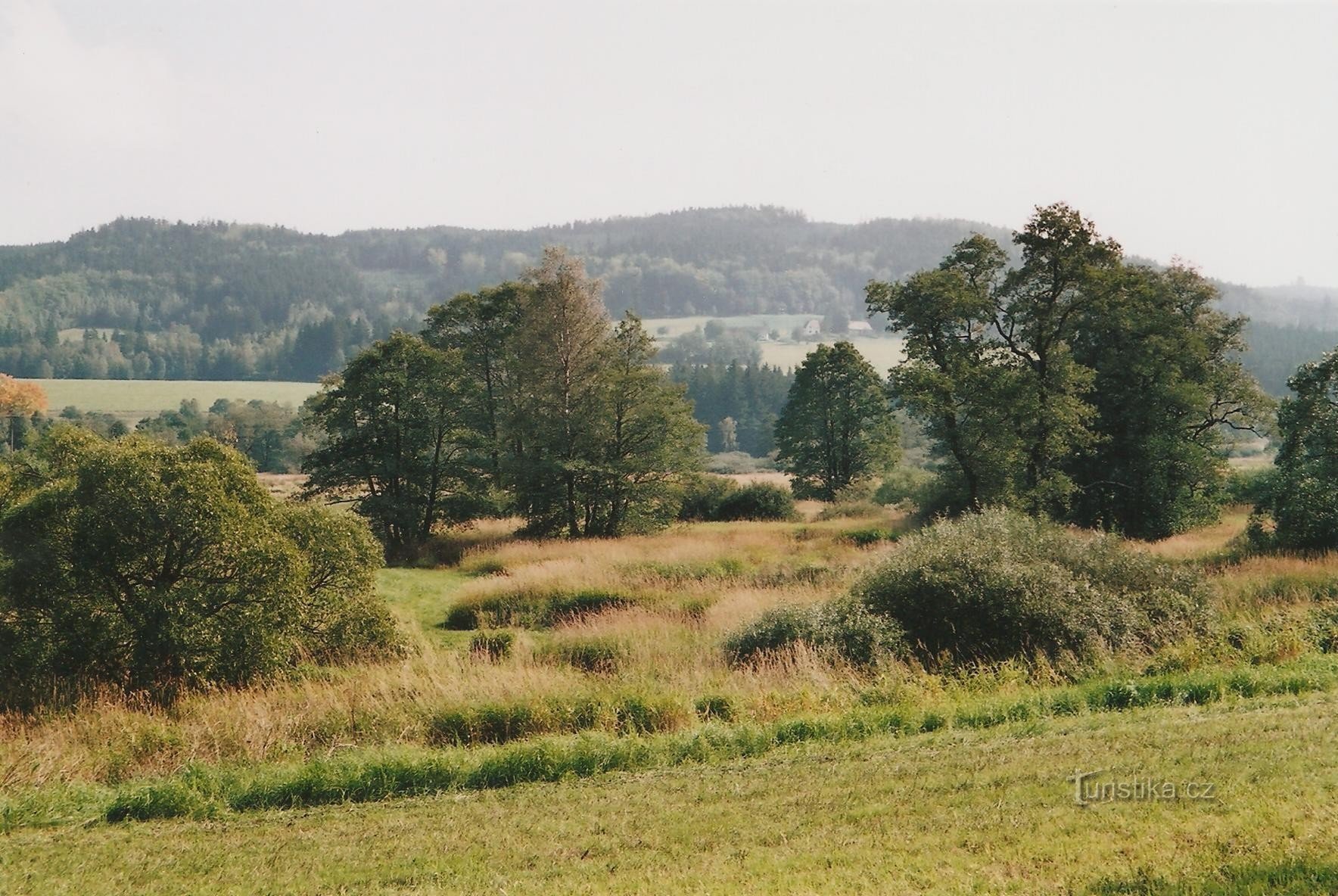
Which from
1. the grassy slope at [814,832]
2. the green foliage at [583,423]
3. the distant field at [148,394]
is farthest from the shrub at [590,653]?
the distant field at [148,394]

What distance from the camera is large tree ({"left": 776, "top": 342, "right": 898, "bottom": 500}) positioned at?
54.5 m

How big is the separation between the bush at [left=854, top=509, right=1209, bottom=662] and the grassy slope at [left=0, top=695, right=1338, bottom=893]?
473 cm

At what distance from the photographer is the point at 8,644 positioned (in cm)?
1298

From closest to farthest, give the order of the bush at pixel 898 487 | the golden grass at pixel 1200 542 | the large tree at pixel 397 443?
the golden grass at pixel 1200 542, the large tree at pixel 397 443, the bush at pixel 898 487

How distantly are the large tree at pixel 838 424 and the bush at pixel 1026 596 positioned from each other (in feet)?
124

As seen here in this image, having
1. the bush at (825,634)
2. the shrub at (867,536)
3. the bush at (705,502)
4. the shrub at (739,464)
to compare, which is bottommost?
the shrub at (739,464)

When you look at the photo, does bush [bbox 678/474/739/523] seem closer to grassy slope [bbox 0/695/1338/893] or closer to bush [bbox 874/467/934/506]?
bush [bbox 874/467/934/506]

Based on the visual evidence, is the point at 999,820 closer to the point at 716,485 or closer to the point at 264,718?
the point at 264,718

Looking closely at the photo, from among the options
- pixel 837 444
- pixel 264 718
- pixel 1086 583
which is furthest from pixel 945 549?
pixel 837 444

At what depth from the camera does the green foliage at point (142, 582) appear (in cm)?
1320

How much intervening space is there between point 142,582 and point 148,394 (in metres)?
162

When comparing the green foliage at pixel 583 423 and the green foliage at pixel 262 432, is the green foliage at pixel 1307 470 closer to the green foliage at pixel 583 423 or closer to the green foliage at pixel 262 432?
the green foliage at pixel 583 423

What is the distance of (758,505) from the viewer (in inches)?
1805

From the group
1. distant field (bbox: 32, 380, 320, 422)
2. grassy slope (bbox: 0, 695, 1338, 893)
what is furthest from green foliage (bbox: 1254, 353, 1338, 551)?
distant field (bbox: 32, 380, 320, 422)
